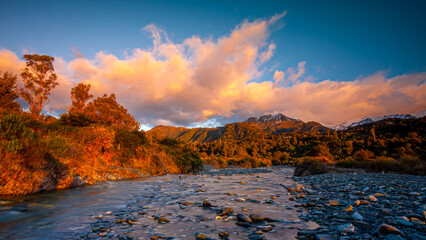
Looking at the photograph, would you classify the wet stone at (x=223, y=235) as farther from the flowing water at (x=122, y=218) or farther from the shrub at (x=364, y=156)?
the shrub at (x=364, y=156)

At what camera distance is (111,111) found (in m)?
37.4

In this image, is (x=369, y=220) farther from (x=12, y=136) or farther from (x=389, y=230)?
(x=12, y=136)

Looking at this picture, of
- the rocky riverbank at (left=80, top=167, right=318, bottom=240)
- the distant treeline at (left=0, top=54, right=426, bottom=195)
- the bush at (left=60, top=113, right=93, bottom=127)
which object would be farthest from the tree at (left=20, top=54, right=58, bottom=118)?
the rocky riverbank at (left=80, top=167, right=318, bottom=240)

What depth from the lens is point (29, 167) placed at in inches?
264

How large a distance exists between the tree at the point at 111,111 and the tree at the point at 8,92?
10.1 m

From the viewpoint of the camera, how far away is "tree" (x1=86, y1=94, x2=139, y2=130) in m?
36.9

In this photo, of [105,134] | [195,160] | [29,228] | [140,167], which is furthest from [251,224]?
[195,160]

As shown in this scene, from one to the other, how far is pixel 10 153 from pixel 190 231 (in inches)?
273

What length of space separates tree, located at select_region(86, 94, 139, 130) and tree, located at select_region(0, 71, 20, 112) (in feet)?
33.2

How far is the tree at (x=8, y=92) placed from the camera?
24484 mm

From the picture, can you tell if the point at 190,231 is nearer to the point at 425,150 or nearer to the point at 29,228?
the point at 29,228

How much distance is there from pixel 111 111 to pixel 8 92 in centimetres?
1422

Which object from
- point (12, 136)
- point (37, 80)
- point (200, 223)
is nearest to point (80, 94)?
point (37, 80)

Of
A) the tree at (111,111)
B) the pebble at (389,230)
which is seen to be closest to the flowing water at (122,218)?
the pebble at (389,230)
